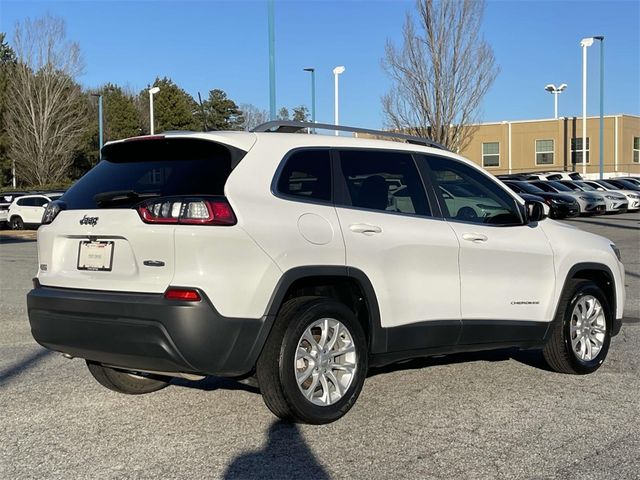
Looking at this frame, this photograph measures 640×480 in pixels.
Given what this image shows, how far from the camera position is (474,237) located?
5.70 m

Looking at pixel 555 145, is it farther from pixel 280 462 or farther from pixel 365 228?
pixel 280 462

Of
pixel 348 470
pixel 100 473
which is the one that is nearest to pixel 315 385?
pixel 348 470

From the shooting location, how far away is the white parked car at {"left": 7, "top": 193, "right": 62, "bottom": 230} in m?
32.0

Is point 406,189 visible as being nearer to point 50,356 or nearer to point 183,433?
point 183,433

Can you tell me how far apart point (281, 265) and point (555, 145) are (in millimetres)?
59264

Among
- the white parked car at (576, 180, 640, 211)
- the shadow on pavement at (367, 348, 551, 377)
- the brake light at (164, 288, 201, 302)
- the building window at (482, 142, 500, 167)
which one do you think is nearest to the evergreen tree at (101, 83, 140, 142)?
the building window at (482, 142, 500, 167)

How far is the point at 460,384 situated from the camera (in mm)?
5973

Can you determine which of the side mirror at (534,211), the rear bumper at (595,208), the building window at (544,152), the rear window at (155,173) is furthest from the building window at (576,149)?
the rear window at (155,173)

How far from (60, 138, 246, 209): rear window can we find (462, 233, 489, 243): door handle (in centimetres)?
191

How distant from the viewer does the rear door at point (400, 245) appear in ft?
16.5

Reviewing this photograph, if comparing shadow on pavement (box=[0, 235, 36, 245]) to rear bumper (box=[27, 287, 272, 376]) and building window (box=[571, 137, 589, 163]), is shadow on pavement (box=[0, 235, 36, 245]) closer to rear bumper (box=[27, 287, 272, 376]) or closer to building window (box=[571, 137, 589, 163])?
rear bumper (box=[27, 287, 272, 376])

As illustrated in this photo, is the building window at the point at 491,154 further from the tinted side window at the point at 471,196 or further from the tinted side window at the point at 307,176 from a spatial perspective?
the tinted side window at the point at 307,176

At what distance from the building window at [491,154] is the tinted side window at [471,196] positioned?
5851 cm

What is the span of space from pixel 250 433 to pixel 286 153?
5.89 feet
